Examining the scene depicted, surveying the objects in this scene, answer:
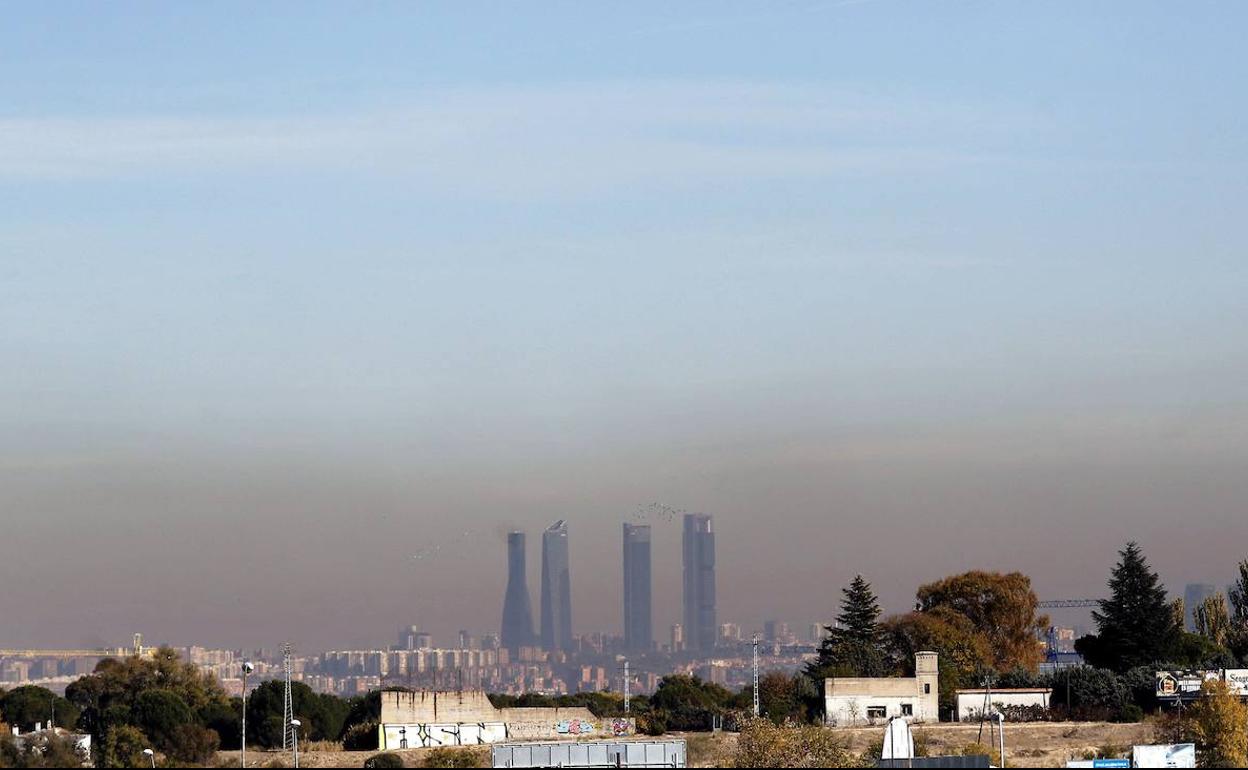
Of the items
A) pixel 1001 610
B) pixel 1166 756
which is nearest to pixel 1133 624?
pixel 1001 610

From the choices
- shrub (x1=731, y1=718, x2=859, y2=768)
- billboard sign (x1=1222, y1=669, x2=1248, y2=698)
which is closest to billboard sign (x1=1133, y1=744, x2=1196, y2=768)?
shrub (x1=731, y1=718, x2=859, y2=768)

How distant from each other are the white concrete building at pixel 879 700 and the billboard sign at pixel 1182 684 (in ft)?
38.2

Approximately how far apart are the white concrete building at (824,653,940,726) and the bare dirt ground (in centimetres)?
441

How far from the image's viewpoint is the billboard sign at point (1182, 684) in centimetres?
10038

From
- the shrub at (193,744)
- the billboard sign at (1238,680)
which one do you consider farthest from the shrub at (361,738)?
the billboard sign at (1238,680)

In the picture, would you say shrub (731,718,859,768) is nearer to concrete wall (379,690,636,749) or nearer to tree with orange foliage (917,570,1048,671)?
concrete wall (379,690,636,749)

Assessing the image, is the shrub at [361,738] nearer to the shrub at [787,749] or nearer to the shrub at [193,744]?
the shrub at [193,744]

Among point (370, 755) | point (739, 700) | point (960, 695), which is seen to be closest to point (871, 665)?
point (739, 700)

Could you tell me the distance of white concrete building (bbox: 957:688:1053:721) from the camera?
101 m

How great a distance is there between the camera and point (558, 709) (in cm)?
10538

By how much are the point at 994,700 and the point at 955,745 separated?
10.8 metres

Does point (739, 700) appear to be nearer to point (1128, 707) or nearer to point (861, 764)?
point (1128, 707)

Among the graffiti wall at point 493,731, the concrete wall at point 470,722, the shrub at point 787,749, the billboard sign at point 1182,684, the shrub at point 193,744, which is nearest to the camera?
the shrub at point 787,749

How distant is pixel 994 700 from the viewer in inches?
4023
